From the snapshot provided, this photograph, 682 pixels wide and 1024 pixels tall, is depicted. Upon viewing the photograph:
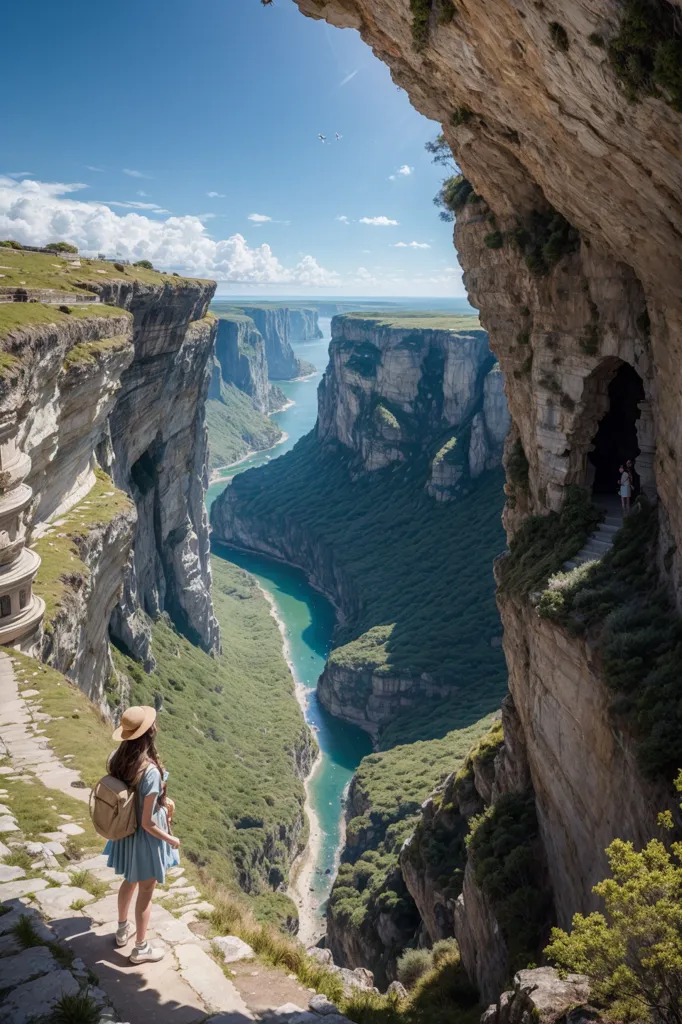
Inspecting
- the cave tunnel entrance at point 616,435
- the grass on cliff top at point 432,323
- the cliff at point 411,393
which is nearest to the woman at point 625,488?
the cave tunnel entrance at point 616,435

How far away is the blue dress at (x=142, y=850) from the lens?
741 cm

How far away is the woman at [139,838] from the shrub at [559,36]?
33.0 feet

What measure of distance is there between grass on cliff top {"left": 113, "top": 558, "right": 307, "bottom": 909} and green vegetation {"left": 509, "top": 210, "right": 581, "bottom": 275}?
98.3 ft

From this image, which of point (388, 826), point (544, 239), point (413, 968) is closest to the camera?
point (544, 239)

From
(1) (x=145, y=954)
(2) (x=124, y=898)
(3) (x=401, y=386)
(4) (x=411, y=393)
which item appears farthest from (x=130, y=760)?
(3) (x=401, y=386)

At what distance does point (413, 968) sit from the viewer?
2219 centimetres

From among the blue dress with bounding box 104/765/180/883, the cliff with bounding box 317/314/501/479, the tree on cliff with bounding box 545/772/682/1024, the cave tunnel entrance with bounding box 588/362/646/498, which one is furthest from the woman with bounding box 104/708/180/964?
the cliff with bounding box 317/314/501/479

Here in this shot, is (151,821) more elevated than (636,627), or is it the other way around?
(636,627)

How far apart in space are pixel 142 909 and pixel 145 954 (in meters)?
0.41

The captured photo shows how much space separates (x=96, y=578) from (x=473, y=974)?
57.9ft

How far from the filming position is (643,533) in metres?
16.1

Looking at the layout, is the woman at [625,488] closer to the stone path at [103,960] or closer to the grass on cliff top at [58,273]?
the stone path at [103,960]

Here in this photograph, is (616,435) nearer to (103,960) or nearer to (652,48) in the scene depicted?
(652,48)

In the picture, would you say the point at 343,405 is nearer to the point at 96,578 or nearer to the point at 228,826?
the point at 228,826
